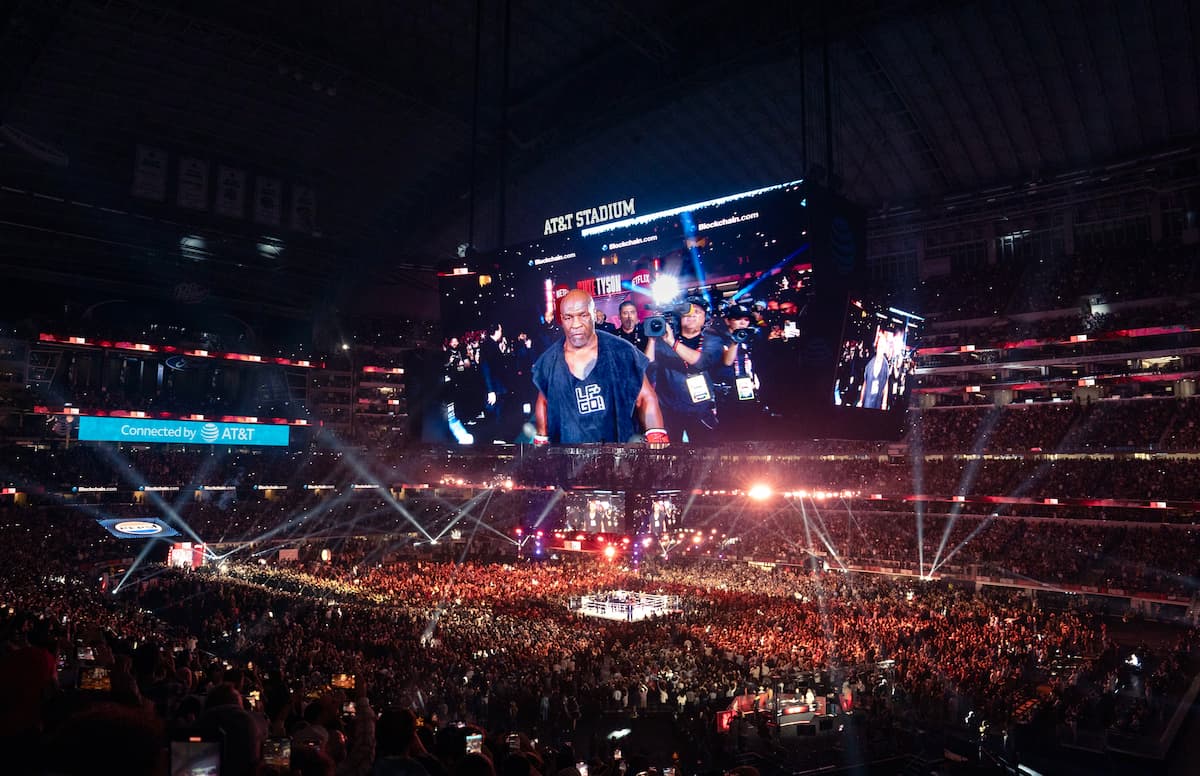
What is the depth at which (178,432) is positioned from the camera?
4162cm

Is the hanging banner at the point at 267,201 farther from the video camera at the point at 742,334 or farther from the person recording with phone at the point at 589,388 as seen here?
the video camera at the point at 742,334

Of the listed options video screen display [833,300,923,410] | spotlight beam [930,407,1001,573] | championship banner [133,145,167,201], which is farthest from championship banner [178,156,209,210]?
spotlight beam [930,407,1001,573]

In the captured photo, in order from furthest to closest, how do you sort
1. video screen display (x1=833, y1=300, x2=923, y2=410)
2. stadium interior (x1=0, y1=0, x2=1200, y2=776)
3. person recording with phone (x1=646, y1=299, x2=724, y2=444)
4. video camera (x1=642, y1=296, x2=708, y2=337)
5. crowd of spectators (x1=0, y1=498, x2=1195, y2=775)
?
1. video camera (x1=642, y1=296, x2=708, y2=337)
2. person recording with phone (x1=646, y1=299, x2=724, y2=444)
3. video screen display (x1=833, y1=300, x2=923, y2=410)
4. stadium interior (x1=0, y1=0, x2=1200, y2=776)
5. crowd of spectators (x1=0, y1=498, x2=1195, y2=775)

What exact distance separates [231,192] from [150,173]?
2792 mm

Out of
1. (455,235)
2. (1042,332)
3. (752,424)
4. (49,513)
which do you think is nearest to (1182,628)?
(1042,332)

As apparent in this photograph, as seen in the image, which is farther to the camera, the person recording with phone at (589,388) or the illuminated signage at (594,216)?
the illuminated signage at (594,216)

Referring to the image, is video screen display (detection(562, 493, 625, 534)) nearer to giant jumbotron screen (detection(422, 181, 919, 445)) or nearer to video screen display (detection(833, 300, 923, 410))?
giant jumbotron screen (detection(422, 181, 919, 445))

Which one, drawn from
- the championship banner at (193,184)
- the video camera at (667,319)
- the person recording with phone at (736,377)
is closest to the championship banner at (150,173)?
the championship banner at (193,184)

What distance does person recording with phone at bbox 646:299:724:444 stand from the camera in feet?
44.0

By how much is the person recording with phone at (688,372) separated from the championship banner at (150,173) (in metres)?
23.4

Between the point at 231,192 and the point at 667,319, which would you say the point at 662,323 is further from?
the point at 231,192

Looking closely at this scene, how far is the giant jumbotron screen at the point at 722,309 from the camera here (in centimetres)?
1254

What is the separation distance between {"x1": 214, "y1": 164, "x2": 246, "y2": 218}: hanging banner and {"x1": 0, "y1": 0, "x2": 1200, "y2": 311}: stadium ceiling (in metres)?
0.39

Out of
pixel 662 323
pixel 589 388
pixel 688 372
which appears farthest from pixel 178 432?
pixel 688 372
